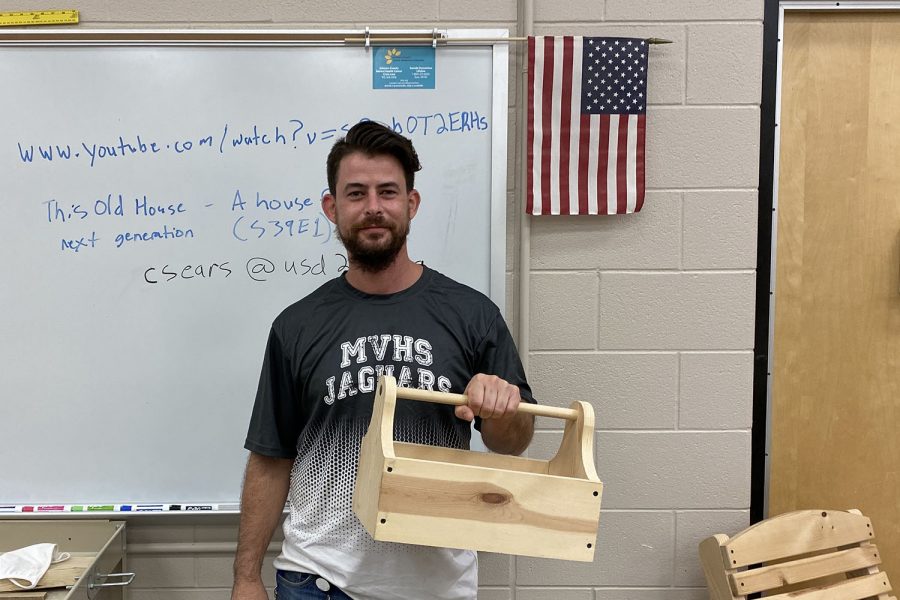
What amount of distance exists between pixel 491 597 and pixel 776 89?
5.00 ft

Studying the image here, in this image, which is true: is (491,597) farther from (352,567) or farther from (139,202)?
(139,202)

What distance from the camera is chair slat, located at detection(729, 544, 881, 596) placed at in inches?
63.8

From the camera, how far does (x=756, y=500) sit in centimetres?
187

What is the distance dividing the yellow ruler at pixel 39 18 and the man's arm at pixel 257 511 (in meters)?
1.19

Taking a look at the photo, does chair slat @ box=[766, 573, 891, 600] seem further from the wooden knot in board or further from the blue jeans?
the blue jeans

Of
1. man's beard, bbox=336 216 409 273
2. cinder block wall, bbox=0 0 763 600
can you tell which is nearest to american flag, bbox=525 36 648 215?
cinder block wall, bbox=0 0 763 600

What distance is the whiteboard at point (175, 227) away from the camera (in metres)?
1.74

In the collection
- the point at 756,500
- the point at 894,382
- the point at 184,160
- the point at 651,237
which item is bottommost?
the point at 756,500

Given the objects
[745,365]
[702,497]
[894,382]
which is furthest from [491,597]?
[894,382]

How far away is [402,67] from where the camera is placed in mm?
1744

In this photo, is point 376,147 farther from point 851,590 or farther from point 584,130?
point 851,590

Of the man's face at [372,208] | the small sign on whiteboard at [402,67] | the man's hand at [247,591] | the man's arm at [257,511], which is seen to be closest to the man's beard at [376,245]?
the man's face at [372,208]

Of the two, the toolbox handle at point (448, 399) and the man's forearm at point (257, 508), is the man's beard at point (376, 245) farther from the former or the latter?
the man's forearm at point (257, 508)

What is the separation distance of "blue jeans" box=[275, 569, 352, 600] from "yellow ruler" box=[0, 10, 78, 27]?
1426 millimetres
